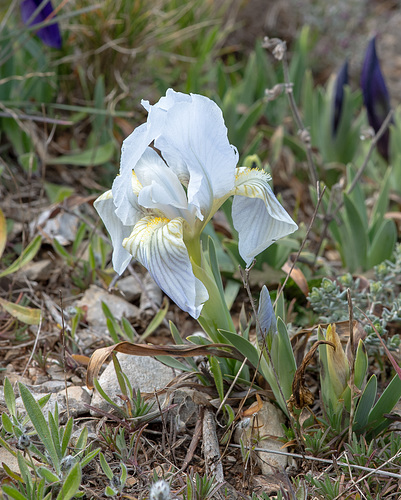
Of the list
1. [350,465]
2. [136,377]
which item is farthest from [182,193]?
[350,465]

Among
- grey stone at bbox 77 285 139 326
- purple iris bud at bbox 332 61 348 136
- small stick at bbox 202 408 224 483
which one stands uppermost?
purple iris bud at bbox 332 61 348 136

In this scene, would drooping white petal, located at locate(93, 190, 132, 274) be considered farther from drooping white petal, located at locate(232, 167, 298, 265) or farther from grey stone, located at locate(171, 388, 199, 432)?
grey stone, located at locate(171, 388, 199, 432)

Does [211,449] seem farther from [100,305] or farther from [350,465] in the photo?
[100,305]

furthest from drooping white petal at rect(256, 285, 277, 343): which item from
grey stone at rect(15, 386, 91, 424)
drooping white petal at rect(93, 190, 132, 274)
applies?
grey stone at rect(15, 386, 91, 424)

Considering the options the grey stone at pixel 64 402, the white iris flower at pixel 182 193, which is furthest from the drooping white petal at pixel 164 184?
the grey stone at pixel 64 402

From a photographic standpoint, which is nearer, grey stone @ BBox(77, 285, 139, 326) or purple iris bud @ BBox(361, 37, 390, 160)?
grey stone @ BBox(77, 285, 139, 326)

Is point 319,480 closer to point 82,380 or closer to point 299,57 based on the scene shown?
point 82,380
